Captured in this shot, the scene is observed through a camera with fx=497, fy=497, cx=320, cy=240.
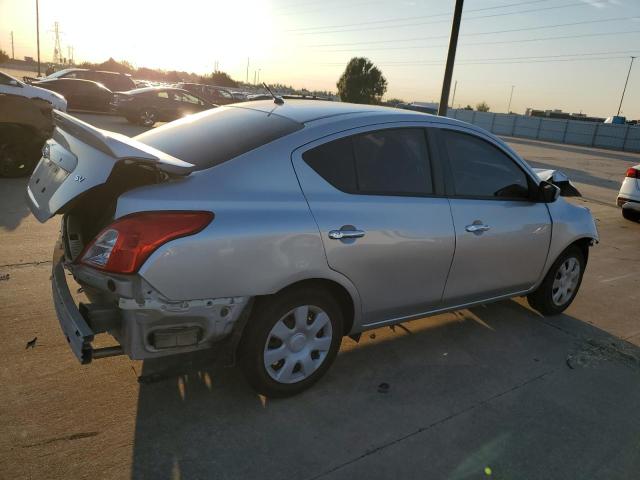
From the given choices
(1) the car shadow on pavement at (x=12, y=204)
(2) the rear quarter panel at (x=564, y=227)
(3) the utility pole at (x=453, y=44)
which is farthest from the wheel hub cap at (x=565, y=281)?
(3) the utility pole at (x=453, y=44)

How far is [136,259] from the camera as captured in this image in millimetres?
2285

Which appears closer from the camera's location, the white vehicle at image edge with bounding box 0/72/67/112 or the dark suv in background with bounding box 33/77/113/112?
the white vehicle at image edge with bounding box 0/72/67/112

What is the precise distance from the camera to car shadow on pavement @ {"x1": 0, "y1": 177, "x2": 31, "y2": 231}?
224 inches

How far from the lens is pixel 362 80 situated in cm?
6069

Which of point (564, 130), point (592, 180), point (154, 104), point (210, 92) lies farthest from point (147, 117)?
point (564, 130)

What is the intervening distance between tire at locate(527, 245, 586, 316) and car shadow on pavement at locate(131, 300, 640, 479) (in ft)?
2.05

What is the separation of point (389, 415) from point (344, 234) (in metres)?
1.10

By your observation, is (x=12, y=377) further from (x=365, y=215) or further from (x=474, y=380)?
(x=474, y=380)

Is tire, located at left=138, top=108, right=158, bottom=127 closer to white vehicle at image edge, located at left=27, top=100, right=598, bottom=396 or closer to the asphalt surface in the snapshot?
the asphalt surface

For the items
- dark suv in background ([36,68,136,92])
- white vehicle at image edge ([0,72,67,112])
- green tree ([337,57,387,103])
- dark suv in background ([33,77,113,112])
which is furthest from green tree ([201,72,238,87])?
white vehicle at image edge ([0,72,67,112])

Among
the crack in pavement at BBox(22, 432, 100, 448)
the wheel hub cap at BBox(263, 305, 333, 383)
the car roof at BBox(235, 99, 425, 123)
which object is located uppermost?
the car roof at BBox(235, 99, 425, 123)

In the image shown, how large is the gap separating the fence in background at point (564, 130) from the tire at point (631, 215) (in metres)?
41.0

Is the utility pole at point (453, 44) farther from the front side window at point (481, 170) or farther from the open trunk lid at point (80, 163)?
the open trunk lid at point (80, 163)

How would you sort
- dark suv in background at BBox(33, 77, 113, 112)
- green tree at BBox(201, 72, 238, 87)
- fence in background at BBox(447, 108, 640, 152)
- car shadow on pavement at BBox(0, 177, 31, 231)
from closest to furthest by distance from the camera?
car shadow on pavement at BBox(0, 177, 31, 231), dark suv in background at BBox(33, 77, 113, 112), fence in background at BBox(447, 108, 640, 152), green tree at BBox(201, 72, 238, 87)
